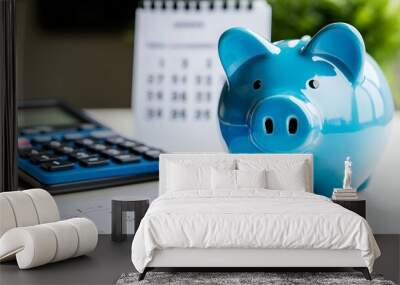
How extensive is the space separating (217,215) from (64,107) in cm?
165

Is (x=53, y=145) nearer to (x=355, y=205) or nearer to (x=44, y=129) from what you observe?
(x=44, y=129)

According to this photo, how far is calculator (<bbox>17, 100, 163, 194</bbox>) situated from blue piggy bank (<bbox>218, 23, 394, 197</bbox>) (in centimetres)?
59

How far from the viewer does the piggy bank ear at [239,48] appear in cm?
411

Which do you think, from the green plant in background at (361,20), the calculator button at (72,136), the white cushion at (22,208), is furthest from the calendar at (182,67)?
the white cushion at (22,208)

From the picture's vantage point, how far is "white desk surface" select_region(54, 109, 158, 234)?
14.1ft

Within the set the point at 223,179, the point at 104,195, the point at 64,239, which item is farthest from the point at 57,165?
the point at 223,179

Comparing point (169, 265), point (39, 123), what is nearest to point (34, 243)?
point (169, 265)

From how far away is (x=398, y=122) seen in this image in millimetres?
4430

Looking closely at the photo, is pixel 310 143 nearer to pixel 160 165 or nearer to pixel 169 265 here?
pixel 160 165

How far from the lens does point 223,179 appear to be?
4023 millimetres

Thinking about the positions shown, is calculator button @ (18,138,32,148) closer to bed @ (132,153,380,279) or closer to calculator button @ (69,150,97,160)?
calculator button @ (69,150,97,160)

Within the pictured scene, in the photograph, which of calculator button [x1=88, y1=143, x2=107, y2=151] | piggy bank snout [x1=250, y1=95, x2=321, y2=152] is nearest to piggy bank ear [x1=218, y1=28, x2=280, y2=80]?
piggy bank snout [x1=250, y1=95, x2=321, y2=152]

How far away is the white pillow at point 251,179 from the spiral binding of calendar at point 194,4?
3.46 feet

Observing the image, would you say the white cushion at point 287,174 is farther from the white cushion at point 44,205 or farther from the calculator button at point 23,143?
the calculator button at point 23,143
